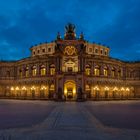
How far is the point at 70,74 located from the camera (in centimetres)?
6106

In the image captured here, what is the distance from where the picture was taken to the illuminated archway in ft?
204

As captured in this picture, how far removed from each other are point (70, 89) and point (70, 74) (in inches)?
246

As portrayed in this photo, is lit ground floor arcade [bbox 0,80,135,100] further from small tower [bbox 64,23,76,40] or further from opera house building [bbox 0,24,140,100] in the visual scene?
small tower [bbox 64,23,76,40]

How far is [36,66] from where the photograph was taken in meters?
71.7

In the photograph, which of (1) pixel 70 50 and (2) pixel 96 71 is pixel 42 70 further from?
(2) pixel 96 71

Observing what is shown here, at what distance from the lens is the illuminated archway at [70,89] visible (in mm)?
62094

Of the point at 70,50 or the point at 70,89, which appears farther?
the point at 70,50

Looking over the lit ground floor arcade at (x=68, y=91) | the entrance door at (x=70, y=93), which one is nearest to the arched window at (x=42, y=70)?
the lit ground floor arcade at (x=68, y=91)

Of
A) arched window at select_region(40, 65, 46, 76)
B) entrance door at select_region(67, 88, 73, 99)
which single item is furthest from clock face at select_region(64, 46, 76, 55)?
entrance door at select_region(67, 88, 73, 99)

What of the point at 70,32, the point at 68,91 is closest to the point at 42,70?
the point at 68,91

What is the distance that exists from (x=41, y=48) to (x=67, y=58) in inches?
908

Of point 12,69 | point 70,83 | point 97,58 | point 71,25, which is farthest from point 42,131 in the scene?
point 12,69

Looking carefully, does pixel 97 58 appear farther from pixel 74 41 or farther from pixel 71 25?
pixel 71 25

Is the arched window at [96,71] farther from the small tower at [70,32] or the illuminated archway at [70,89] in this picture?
the small tower at [70,32]
